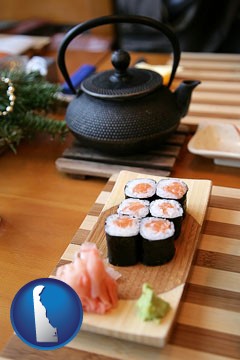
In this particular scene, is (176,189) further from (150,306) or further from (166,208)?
(150,306)

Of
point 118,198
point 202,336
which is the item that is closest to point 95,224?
point 118,198

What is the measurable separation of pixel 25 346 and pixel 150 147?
608 millimetres

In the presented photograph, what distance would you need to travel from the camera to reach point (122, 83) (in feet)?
3.67

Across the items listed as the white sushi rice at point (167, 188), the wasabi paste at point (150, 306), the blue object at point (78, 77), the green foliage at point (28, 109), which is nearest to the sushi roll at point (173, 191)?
the white sushi rice at point (167, 188)

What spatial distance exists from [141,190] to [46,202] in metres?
0.29

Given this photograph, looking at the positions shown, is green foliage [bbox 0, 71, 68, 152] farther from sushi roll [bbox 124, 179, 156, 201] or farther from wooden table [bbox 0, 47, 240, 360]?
sushi roll [bbox 124, 179, 156, 201]

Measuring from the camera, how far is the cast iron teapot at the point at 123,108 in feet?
3.60

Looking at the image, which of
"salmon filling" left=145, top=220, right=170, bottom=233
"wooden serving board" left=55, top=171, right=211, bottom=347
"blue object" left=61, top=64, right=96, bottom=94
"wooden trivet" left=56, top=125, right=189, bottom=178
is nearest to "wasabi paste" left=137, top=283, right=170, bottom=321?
"wooden serving board" left=55, top=171, right=211, bottom=347

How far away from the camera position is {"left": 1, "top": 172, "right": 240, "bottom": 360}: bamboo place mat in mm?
689

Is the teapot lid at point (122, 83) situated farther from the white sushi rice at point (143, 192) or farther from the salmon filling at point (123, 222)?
the salmon filling at point (123, 222)

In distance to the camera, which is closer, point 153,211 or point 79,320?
point 79,320

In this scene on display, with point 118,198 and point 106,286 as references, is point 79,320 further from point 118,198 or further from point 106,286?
point 118,198

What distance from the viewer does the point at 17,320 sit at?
28.0 inches

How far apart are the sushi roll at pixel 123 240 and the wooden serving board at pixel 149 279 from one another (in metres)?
0.02
